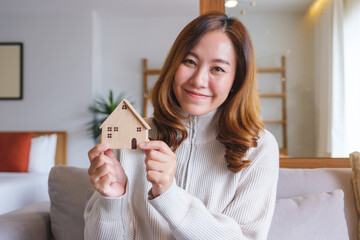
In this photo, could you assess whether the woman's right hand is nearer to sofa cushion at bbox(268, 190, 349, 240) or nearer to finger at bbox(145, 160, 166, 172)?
finger at bbox(145, 160, 166, 172)

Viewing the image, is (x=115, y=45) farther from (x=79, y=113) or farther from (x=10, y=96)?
(x=10, y=96)

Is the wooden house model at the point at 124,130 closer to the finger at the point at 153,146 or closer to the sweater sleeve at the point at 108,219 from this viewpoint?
the finger at the point at 153,146

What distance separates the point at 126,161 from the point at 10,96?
4296mm

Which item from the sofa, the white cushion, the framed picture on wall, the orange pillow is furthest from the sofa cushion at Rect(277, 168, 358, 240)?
the framed picture on wall

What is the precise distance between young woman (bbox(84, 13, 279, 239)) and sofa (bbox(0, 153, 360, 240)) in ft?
0.64

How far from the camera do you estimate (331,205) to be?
110 cm

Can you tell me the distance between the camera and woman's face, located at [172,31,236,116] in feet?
3.05

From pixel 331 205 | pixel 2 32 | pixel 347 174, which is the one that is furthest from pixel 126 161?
pixel 2 32

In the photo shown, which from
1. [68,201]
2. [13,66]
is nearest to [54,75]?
[13,66]

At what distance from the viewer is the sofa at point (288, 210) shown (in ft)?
3.50

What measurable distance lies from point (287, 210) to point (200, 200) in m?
0.36

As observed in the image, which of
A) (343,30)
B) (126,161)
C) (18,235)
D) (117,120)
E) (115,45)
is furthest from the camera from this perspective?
(115,45)

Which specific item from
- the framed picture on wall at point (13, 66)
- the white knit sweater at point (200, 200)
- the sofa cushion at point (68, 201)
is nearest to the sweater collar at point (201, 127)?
the white knit sweater at point (200, 200)

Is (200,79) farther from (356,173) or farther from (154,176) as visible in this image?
(356,173)
